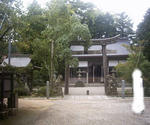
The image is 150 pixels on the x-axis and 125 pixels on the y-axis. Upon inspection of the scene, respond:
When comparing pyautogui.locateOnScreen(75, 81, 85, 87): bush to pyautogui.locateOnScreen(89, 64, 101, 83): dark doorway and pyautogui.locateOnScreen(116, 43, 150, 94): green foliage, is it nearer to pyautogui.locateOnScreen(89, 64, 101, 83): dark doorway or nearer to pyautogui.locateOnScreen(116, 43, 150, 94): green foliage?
pyautogui.locateOnScreen(89, 64, 101, 83): dark doorway

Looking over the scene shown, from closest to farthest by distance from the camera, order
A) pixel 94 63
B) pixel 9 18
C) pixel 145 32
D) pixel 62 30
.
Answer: pixel 9 18
pixel 62 30
pixel 145 32
pixel 94 63

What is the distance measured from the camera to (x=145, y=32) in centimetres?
1936

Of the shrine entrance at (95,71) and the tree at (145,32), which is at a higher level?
the tree at (145,32)

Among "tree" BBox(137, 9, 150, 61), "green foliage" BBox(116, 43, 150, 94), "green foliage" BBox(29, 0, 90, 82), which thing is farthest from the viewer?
"tree" BBox(137, 9, 150, 61)

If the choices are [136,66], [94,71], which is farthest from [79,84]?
[136,66]

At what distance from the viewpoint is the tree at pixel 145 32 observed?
18633 millimetres

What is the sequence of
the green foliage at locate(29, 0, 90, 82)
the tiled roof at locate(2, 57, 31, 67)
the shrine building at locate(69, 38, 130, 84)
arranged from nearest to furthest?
the green foliage at locate(29, 0, 90, 82), the tiled roof at locate(2, 57, 31, 67), the shrine building at locate(69, 38, 130, 84)

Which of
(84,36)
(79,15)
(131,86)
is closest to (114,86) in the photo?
(131,86)

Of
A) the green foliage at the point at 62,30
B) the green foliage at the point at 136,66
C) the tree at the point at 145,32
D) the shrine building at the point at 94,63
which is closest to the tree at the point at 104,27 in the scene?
the shrine building at the point at 94,63

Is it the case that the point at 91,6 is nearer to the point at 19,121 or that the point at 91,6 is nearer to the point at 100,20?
the point at 19,121

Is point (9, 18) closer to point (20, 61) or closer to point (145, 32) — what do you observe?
point (20, 61)

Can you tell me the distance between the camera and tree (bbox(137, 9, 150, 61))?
61.1 feet

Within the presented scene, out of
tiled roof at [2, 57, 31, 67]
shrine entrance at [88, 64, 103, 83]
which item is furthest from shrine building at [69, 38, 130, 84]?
tiled roof at [2, 57, 31, 67]

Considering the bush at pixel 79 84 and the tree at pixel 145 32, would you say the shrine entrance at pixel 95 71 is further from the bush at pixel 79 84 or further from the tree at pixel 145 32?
the tree at pixel 145 32
